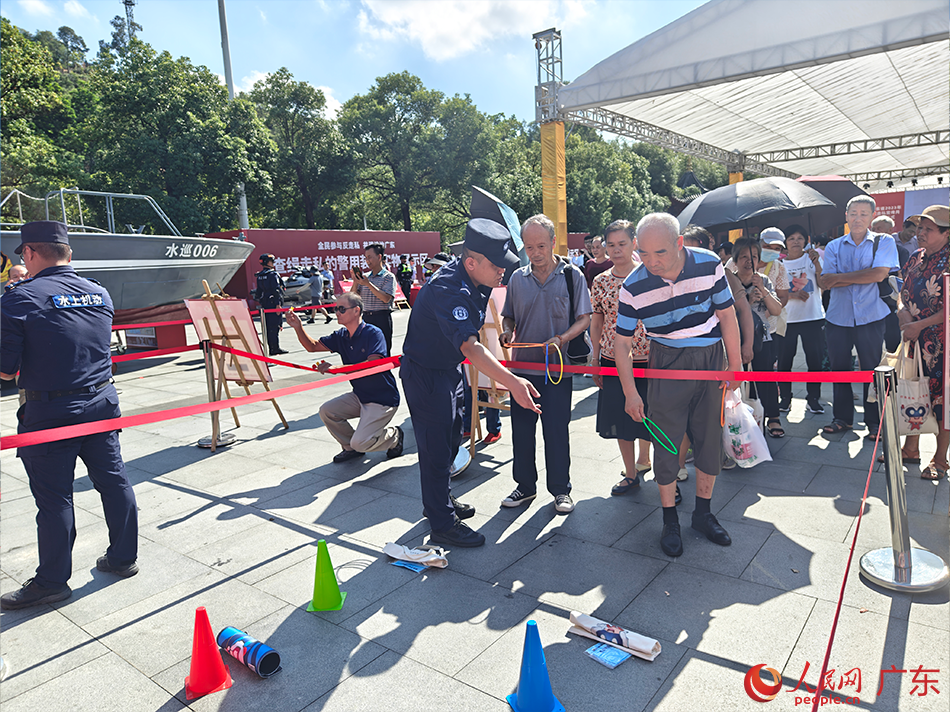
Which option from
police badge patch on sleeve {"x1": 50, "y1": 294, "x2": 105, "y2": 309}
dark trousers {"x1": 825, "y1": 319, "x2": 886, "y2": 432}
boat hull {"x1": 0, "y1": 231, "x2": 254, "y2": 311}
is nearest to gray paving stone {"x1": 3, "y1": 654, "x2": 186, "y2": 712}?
police badge patch on sleeve {"x1": 50, "y1": 294, "x2": 105, "y2": 309}

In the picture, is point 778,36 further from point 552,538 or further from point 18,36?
point 18,36

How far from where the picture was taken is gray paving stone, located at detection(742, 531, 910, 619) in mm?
2876

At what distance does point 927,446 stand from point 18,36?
127 ft

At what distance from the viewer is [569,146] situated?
52500 millimetres

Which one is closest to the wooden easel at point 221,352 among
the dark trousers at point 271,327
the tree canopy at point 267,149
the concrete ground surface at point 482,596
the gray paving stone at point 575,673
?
the concrete ground surface at point 482,596

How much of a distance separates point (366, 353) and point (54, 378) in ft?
7.99

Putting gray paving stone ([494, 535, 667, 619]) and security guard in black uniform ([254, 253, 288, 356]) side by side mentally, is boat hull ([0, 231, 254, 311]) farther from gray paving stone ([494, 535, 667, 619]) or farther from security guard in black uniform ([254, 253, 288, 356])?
gray paving stone ([494, 535, 667, 619])

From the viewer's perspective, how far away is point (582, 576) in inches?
128


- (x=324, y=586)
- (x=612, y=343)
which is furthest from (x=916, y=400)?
(x=324, y=586)

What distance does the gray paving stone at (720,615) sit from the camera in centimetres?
260

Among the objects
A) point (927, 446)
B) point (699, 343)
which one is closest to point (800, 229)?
point (927, 446)

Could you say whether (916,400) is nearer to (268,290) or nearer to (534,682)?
(534,682)

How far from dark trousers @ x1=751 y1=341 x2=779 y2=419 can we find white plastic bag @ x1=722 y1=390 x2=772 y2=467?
1.39 m

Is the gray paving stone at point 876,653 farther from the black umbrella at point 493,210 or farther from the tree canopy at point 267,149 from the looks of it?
the tree canopy at point 267,149
